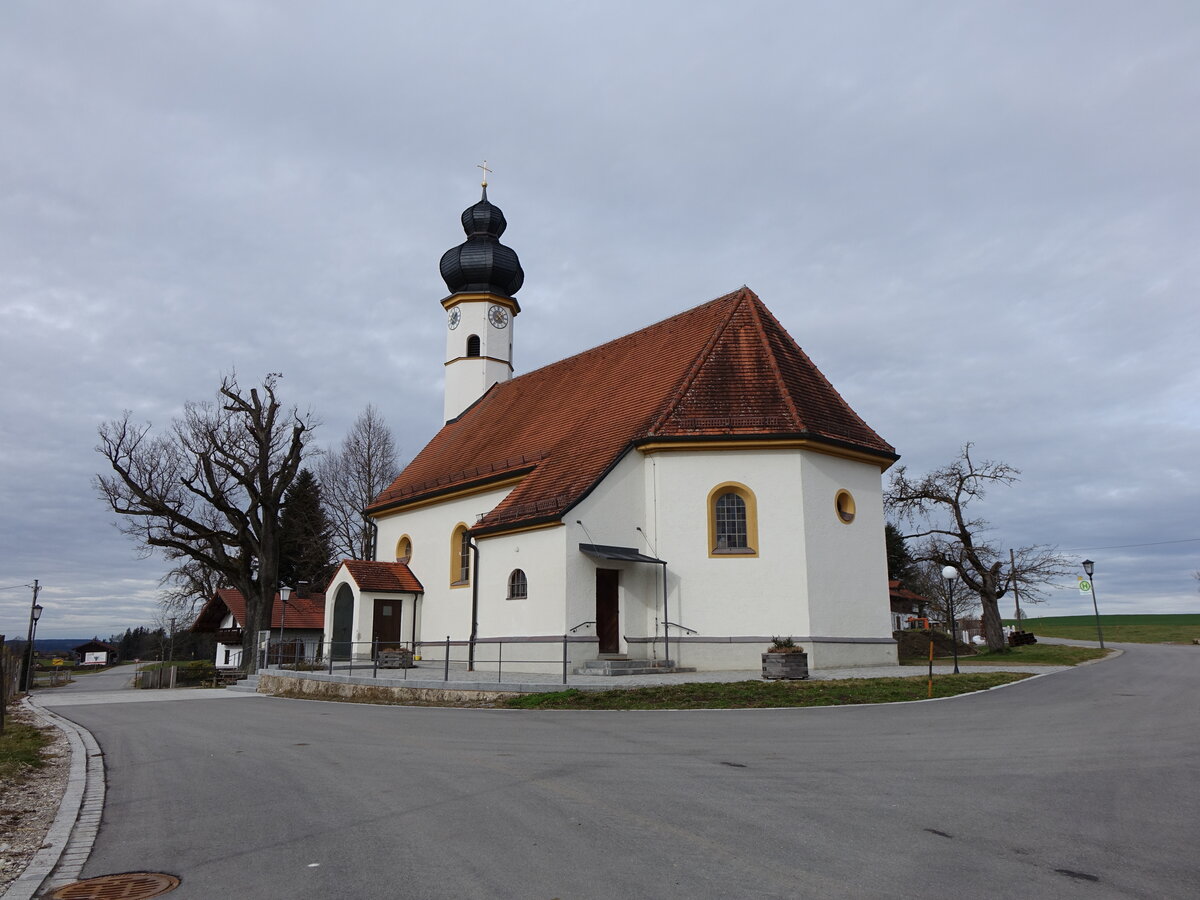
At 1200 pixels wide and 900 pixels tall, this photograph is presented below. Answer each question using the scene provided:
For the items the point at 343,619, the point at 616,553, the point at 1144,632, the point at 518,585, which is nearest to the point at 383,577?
the point at 343,619

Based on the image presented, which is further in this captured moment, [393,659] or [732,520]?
[393,659]

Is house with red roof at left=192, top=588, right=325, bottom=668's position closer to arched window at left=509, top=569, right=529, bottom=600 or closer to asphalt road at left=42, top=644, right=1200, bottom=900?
arched window at left=509, top=569, right=529, bottom=600

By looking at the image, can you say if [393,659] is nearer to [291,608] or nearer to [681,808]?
[681,808]

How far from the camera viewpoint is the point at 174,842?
6219 millimetres

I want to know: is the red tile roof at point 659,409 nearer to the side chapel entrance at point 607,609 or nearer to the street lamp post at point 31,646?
the side chapel entrance at point 607,609

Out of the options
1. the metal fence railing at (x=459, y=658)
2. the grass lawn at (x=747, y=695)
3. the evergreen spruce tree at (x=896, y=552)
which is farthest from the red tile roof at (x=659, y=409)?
the evergreen spruce tree at (x=896, y=552)

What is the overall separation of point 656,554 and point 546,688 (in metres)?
5.55

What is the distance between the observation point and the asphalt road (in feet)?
16.3

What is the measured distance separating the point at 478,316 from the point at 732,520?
16898 mm

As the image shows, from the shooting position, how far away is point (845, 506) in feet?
69.6

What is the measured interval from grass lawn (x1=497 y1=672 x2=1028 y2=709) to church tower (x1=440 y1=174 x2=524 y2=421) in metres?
20.0

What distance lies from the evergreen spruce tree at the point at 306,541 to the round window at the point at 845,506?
28.3 m

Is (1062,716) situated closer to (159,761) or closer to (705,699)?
(705,699)

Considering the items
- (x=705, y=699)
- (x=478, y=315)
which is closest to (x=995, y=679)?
(x=705, y=699)
